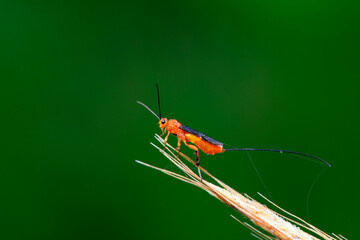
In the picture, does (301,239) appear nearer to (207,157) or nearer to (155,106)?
(207,157)

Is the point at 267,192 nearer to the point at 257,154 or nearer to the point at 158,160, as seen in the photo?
the point at 257,154

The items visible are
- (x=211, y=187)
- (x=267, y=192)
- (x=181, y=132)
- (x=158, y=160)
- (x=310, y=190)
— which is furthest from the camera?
(x=158, y=160)

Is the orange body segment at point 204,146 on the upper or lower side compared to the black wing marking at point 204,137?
lower

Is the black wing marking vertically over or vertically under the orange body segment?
over

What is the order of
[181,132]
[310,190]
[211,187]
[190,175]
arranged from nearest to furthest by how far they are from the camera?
[211,187] < [190,175] < [181,132] < [310,190]

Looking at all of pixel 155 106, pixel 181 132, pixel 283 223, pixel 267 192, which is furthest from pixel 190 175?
pixel 155 106

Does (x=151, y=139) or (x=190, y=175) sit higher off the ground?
(x=151, y=139)

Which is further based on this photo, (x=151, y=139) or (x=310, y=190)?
(x=151, y=139)

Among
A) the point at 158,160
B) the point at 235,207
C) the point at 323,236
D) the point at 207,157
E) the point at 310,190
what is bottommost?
the point at 235,207
